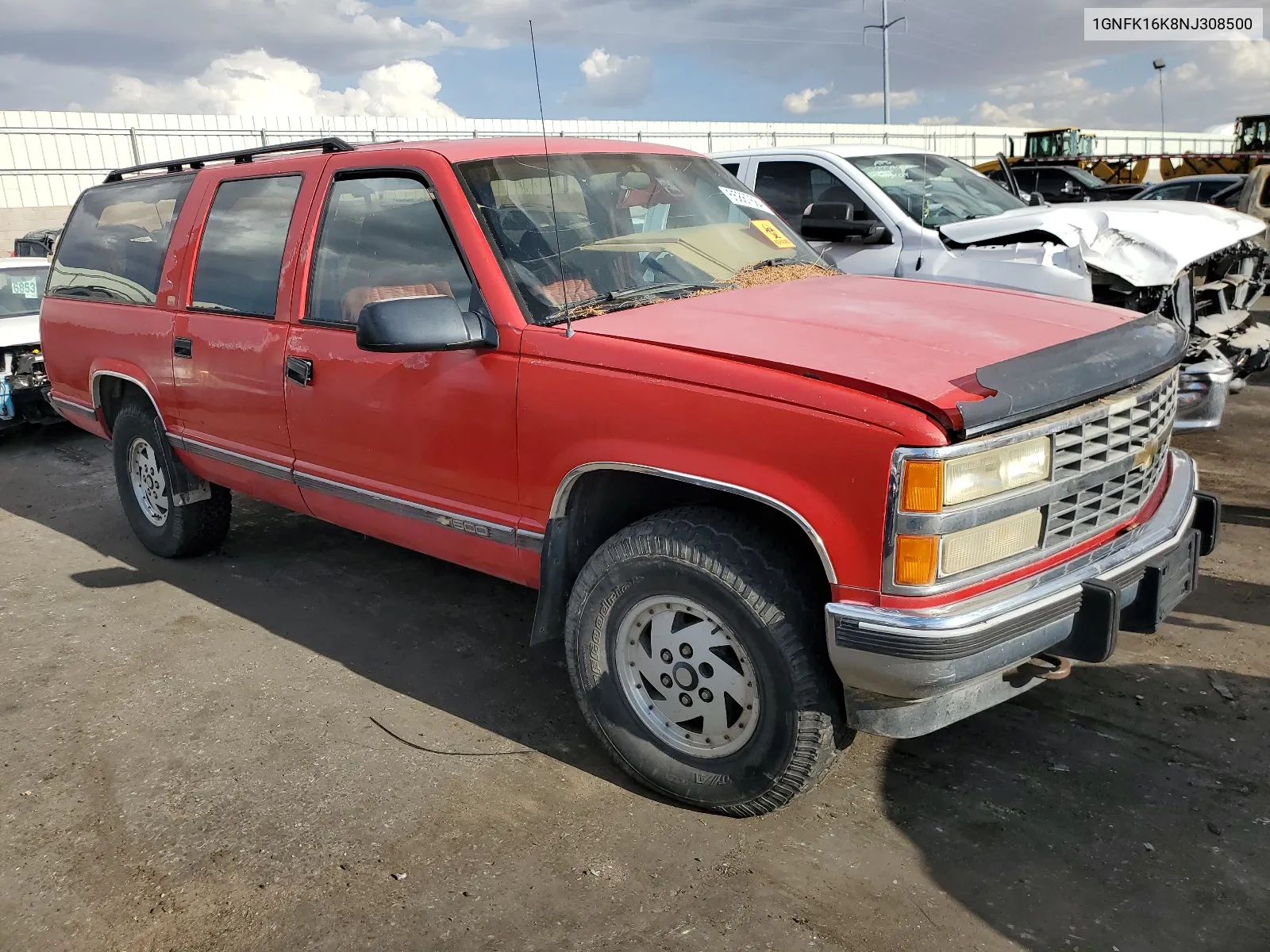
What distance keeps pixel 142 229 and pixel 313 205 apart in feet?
5.48

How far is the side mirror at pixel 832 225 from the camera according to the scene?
5961 millimetres

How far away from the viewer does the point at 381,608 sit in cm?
473

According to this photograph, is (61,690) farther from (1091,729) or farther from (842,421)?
(1091,729)

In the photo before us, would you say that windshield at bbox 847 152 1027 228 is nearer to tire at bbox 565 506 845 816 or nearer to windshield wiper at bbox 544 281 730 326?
windshield wiper at bbox 544 281 730 326

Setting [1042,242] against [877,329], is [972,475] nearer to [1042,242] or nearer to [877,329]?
[877,329]

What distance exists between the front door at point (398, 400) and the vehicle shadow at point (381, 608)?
Result: 572 millimetres

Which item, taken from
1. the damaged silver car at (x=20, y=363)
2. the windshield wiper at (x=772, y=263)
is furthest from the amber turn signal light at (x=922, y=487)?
the damaged silver car at (x=20, y=363)

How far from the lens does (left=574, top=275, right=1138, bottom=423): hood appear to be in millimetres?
2539

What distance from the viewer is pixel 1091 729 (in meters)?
3.38

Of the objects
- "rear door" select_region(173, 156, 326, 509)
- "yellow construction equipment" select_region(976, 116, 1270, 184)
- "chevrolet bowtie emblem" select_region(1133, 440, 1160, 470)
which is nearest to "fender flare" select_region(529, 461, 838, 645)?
"chevrolet bowtie emblem" select_region(1133, 440, 1160, 470)

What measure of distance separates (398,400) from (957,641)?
2082 mm

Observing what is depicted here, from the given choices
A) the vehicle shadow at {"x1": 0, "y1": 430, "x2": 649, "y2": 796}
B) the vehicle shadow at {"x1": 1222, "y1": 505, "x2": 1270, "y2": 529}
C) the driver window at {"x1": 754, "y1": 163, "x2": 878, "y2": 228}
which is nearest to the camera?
the vehicle shadow at {"x1": 0, "y1": 430, "x2": 649, "y2": 796}

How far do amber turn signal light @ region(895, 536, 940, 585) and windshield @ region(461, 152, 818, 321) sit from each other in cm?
133

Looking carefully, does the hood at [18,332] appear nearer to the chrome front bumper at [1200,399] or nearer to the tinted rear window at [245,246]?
the tinted rear window at [245,246]
